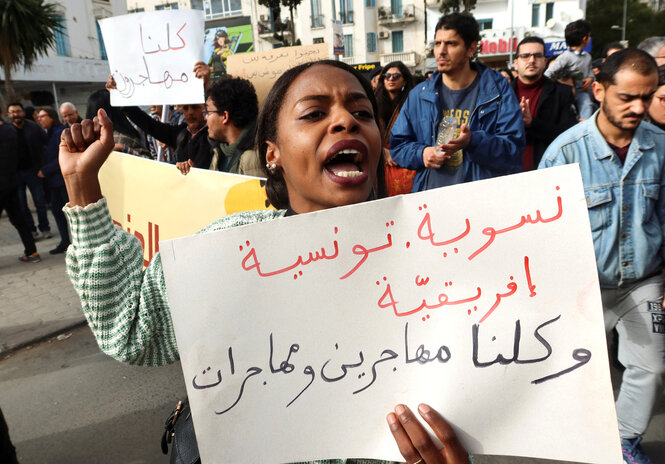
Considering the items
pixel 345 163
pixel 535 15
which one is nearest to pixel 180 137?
pixel 345 163

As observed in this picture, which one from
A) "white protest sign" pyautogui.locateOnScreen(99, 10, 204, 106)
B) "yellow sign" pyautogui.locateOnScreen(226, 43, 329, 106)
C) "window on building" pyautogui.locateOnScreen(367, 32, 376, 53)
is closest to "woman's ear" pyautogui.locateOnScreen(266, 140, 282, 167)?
"white protest sign" pyautogui.locateOnScreen(99, 10, 204, 106)

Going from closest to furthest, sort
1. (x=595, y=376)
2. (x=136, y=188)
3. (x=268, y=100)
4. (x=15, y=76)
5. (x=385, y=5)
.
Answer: (x=595, y=376), (x=268, y=100), (x=136, y=188), (x=15, y=76), (x=385, y=5)

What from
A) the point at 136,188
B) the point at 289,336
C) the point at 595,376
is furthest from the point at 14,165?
the point at 595,376

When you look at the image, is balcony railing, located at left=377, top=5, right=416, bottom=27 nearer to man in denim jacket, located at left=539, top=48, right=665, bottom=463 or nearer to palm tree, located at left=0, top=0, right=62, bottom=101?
palm tree, located at left=0, top=0, right=62, bottom=101

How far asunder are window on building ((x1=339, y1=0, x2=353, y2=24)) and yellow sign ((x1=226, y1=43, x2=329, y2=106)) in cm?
4364

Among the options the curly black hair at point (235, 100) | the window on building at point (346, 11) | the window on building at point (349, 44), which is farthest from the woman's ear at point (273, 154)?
the window on building at point (346, 11)

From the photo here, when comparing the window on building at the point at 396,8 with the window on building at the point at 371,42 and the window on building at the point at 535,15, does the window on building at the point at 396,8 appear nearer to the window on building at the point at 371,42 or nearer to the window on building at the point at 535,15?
the window on building at the point at 371,42

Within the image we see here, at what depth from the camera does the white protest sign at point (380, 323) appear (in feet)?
3.14

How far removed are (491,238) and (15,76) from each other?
28425 millimetres

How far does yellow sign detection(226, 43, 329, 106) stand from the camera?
4.41 m

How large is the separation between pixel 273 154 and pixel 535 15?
141 feet

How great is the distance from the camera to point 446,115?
10.4 feet

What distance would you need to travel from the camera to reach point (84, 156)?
105cm

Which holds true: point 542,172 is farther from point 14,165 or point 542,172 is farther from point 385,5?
point 385,5
